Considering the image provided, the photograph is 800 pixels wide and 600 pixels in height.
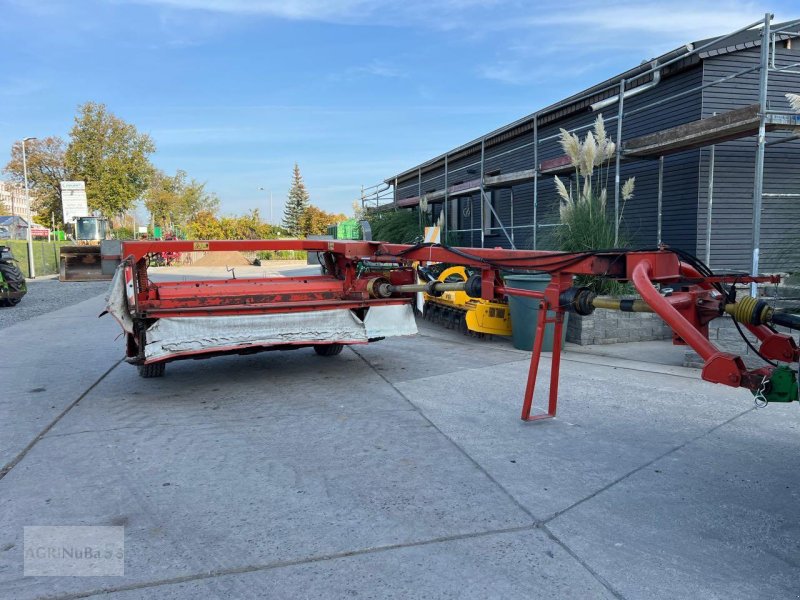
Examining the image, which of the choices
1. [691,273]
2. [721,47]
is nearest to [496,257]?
[691,273]

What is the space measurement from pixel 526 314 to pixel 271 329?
12.4 feet

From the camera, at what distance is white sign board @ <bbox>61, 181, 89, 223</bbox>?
36.7 meters

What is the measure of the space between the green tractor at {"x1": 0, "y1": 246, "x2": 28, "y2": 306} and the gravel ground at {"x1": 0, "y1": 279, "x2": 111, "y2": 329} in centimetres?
24

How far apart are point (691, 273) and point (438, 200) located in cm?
1793

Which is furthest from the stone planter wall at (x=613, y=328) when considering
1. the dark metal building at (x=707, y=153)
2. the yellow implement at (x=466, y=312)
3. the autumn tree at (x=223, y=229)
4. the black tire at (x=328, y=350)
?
the autumn tree at (x=223, y=229)

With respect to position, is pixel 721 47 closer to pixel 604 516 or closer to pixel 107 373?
pixel 604 516

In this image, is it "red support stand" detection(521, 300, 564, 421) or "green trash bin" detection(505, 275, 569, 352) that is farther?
"green trash bin" detection(505, 275, 569, 352)

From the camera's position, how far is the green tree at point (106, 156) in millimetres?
39188

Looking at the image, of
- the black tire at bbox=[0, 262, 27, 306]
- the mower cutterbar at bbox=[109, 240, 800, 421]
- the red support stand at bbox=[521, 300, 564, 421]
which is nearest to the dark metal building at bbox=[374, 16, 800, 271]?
the mower cutterbar at bbox=[109, 240, 800, 421]

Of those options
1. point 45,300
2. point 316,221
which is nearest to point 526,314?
point 45,300

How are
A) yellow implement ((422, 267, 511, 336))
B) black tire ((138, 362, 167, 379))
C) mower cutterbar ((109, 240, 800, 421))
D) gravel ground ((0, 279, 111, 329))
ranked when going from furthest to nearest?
gravel ground ((0, 279, 111, 329)) → yellow implement ((422, 267, 511, 336)) → black tire ((138, 362, 167, 379)) → mower cutterbar ((109, 240, 800, 421))

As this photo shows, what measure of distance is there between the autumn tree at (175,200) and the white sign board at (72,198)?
16514 millimetres

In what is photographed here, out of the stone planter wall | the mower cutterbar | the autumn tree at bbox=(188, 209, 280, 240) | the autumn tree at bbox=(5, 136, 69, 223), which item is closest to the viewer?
the mower cutterbar

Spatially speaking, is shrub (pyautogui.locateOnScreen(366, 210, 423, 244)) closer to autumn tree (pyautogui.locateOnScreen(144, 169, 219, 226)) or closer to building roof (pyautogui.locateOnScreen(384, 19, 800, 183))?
building roof (pyautogui.locateOnScreen(384, 19, 800, 183))
